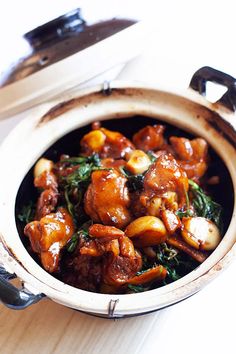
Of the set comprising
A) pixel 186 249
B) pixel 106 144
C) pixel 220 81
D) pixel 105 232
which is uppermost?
pixel 220 81

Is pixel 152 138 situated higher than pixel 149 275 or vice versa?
pixel 152 138

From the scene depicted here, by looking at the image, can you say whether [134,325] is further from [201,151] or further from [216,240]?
[201,151]

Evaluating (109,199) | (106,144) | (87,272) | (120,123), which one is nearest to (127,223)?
(109,199)

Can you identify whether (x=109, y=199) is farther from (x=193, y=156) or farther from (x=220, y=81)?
(x=220, y=81)

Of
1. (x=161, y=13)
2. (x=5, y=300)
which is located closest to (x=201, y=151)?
(x=161, y=13)

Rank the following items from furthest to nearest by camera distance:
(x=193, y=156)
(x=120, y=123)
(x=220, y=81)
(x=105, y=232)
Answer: (x=120, y=123) → (x=193, y=156) → (x=220, y=81) → (x=105, y=232)

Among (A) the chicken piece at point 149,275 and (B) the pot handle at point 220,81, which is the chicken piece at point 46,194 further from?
(B) the pot handle at point 220,81

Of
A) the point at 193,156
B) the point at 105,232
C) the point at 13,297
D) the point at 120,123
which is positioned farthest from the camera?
the point at 120,123
